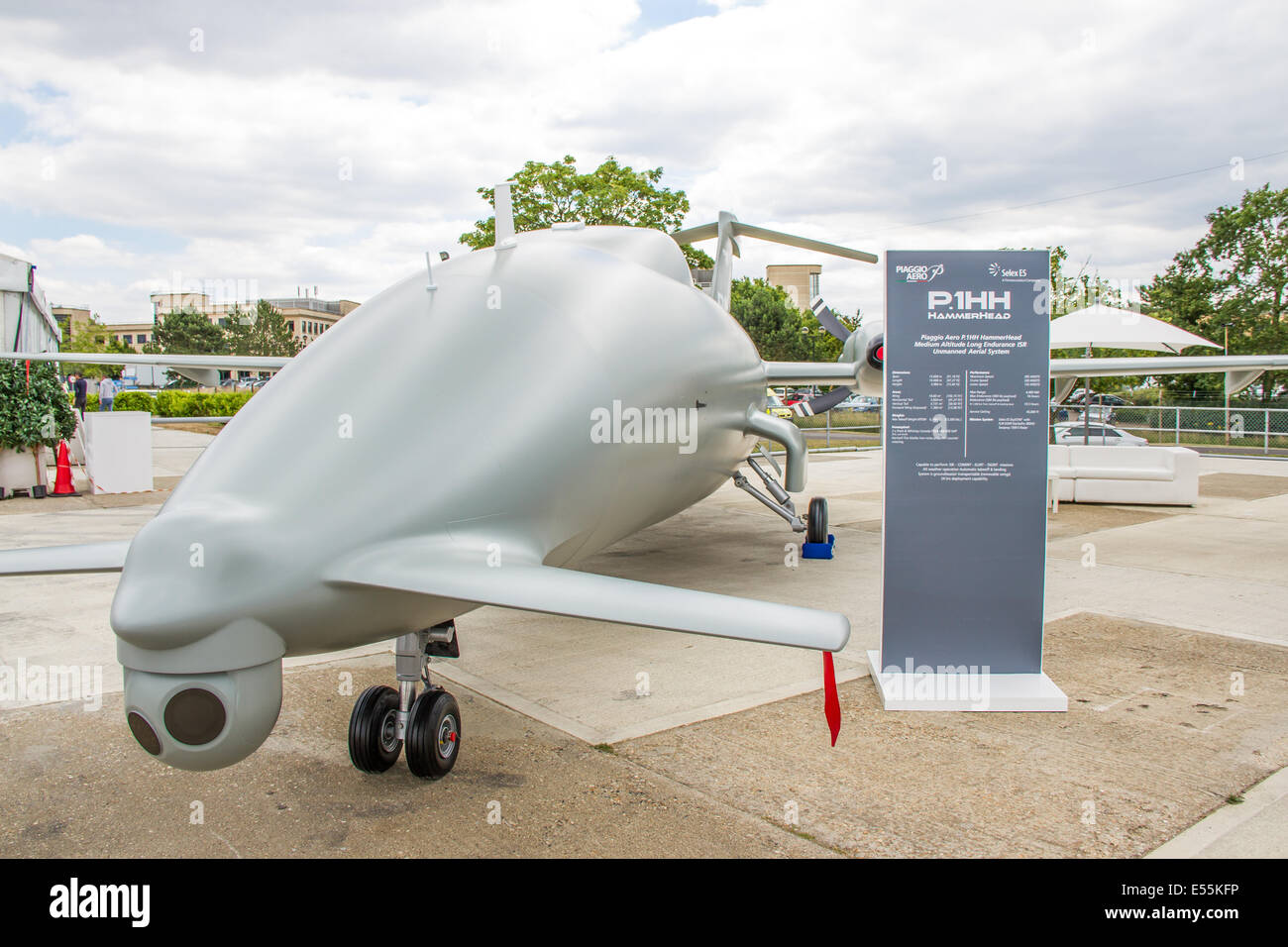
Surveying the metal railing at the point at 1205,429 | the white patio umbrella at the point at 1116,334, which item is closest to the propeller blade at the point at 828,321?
the white patio umbrella at the point at 1116,334

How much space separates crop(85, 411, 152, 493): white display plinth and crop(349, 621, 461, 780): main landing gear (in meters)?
12.5

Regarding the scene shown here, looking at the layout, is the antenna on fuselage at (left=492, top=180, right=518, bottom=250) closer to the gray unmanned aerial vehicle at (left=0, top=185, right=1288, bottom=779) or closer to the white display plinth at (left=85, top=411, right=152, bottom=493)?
the gray unmanned aerial vehicle at (left=0, top=185, right=1288, bottom=779)

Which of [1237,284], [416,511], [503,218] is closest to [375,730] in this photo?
[416,511]

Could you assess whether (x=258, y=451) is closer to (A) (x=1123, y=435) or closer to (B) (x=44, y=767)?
(B) (x=44, y=767)

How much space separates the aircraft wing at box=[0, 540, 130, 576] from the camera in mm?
2793

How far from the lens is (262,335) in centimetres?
6888

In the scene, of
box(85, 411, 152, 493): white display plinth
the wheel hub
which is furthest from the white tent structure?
box(85, 411, 152, 493): white display plinth

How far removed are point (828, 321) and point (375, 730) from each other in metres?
8.22

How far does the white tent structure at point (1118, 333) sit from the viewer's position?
13906 millimetres

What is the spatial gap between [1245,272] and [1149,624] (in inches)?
1662

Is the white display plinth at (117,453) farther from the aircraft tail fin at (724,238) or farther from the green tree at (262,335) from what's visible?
the green tree at (262,335)

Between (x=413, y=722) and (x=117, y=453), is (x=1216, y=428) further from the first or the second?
(x=413, y=722)

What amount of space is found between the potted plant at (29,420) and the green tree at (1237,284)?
3999 centimetres
